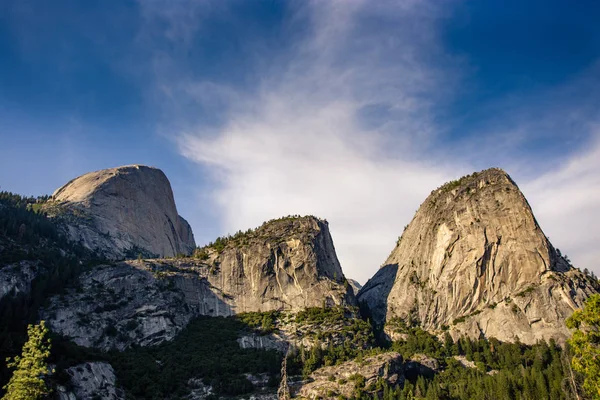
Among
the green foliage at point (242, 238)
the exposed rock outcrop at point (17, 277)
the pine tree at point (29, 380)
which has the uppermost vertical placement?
the green foliage at point (242, 238)

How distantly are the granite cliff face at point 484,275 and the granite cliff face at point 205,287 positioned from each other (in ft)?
76.6

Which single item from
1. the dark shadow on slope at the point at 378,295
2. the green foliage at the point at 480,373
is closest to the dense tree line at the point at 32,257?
the green foliage at the point at 480,373

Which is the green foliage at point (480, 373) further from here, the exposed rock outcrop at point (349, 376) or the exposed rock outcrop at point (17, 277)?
the exposed rock outcrop at point (17, 277)

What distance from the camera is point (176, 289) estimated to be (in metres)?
129

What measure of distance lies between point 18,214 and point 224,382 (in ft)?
331

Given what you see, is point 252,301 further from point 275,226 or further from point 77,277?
point 77,277

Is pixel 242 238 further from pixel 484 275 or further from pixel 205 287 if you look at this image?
pixel 484 275

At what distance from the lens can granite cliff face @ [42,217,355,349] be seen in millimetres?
112312

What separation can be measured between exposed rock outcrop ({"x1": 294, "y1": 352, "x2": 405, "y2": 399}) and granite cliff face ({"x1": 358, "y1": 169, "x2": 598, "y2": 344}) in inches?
1404

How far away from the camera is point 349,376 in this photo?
96.6m

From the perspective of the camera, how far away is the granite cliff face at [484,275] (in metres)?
121

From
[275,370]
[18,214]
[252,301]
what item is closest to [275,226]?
[252,301]

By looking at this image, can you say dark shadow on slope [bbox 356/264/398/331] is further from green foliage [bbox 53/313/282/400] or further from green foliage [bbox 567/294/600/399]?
green foliage [bbox 567/294/600/399]

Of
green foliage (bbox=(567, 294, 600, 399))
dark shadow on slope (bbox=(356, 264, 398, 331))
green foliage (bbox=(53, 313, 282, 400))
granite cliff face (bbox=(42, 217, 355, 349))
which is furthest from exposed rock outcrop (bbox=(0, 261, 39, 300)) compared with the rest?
green foliage (bbox=(567, 294, 600, 399))
